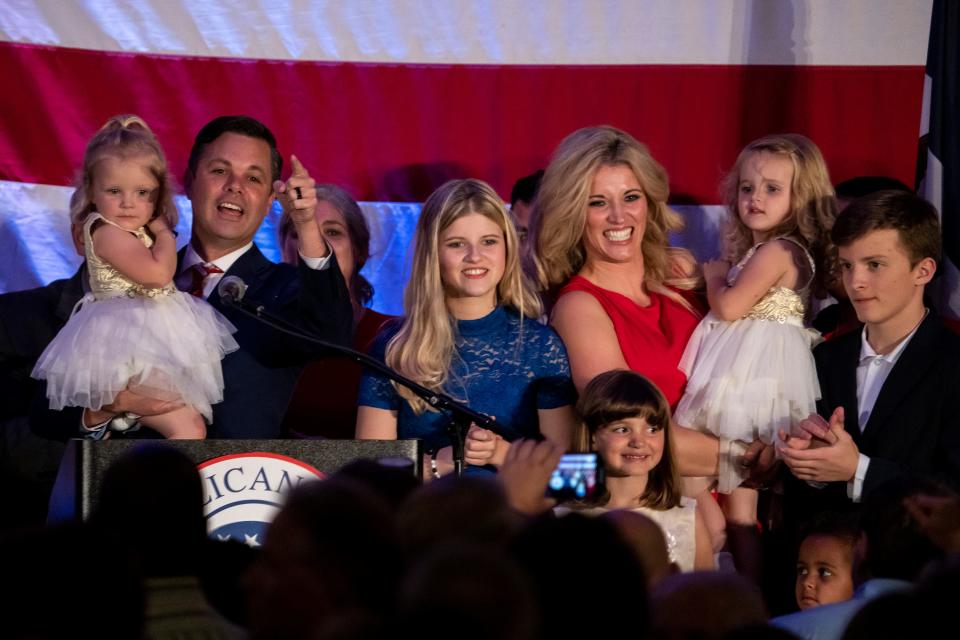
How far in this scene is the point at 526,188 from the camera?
5.05 meters

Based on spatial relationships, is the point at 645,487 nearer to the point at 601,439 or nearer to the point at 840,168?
the point at 601,439

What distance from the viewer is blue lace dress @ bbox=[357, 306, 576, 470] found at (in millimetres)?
3822

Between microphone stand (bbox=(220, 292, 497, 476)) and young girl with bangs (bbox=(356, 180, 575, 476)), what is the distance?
552mm

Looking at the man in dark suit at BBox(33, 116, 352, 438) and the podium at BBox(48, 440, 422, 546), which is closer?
the podium at BBox(48, 440, 422, 546)

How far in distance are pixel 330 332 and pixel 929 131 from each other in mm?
2315

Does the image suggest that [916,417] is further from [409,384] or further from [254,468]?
[254,468]

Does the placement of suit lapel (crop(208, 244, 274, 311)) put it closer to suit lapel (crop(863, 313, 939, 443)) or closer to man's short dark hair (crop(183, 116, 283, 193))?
man's short dark hair (crop(183, 116, 283, 193))

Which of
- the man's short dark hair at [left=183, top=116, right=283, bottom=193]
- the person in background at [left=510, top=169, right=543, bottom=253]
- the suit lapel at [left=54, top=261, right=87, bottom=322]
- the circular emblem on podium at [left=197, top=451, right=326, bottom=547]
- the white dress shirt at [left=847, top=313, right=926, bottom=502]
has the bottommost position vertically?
the circular emblem on podium at [left=197, top=451, right=326, bottom=547]

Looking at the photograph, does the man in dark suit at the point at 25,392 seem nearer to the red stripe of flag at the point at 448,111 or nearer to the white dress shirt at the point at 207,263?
the white dress shirt at the point at 207,263

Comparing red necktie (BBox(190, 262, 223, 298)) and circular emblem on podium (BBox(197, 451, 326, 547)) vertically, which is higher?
red necktie (BBox(190, 262, 223, 298))

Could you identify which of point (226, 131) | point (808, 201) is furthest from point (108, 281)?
point (808, 201)

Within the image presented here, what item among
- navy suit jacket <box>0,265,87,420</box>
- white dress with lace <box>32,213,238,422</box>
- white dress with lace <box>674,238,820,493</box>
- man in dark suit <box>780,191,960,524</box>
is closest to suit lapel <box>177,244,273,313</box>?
white dress with lace <box>32,213,238,422</box>

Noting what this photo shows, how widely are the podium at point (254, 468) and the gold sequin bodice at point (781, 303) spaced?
1.65 metres

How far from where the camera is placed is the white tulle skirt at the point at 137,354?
3771 mm
